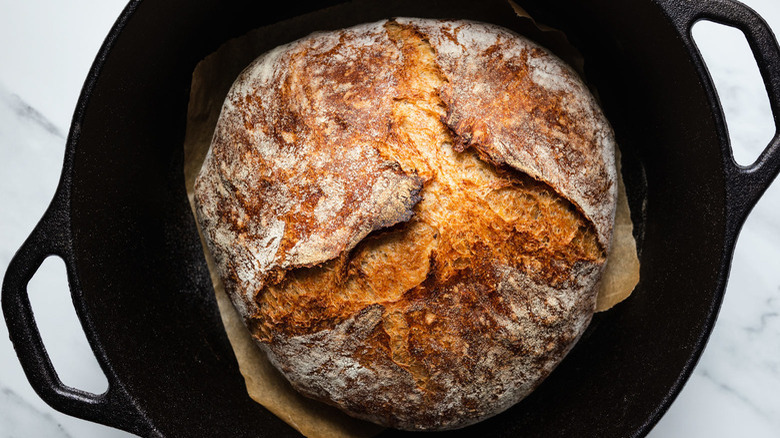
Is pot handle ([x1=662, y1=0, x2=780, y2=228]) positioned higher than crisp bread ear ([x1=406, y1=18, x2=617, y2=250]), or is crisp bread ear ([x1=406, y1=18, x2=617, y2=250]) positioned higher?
pot handle ([x1=662, y1=0, x2=780, y2=228])

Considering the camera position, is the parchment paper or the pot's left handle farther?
the parchment paper

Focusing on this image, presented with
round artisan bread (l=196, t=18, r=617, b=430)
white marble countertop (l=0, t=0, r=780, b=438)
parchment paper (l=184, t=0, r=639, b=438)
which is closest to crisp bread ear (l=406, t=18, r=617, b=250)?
round artisan bread (l=196, t=18, r=617, b=430)

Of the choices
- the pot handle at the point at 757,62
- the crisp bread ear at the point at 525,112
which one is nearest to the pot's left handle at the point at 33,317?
the crisp bread ear at the point at 525,112

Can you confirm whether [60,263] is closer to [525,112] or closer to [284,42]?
[284,42]

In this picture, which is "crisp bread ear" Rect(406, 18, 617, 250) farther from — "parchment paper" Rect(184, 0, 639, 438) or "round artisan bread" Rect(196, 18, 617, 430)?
"parchment paper" Rect(184, 0, 639, 438)

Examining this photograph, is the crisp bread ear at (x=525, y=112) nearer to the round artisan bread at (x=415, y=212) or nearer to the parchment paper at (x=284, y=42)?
the round artisan bread at (x=415, y=212)
